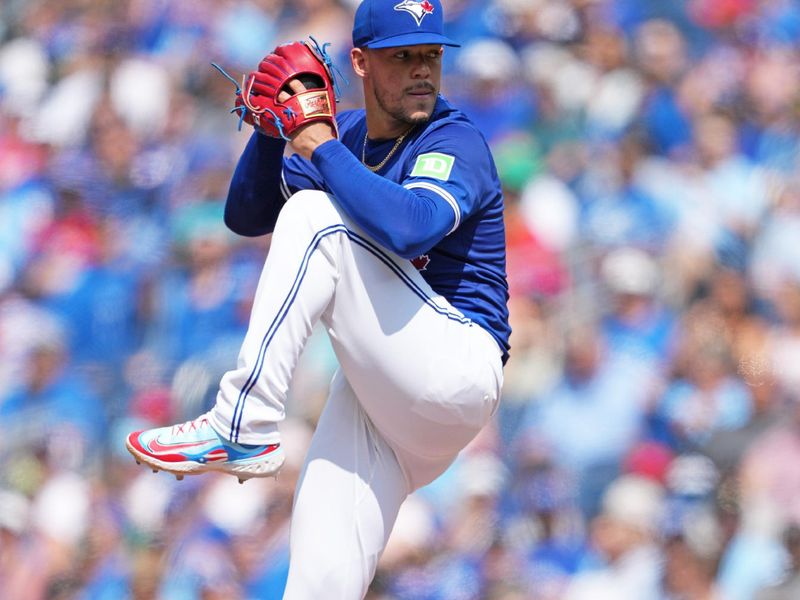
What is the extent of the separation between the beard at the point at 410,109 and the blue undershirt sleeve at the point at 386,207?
32 cm

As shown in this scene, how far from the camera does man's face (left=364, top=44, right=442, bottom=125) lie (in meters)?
3.14

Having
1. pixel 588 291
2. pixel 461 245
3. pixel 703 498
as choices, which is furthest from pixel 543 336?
pixel 461 245

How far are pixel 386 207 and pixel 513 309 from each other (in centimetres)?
304

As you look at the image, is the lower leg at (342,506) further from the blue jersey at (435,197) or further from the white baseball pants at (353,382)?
the blue jersey at (435,197)

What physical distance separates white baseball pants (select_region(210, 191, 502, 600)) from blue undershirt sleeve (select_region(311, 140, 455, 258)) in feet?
0.25

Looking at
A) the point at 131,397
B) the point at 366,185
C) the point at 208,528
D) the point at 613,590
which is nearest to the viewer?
the point at 366,185

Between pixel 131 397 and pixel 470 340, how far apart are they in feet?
11.1

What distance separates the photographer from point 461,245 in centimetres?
318

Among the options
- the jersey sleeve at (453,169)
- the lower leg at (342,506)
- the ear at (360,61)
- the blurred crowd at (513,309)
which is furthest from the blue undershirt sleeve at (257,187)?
the blurred crowd at (513,309)

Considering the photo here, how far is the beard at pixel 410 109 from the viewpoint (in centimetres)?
316

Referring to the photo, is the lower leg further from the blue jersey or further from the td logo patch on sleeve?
the td logo patch on sleeve

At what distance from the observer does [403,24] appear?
308 centimetres

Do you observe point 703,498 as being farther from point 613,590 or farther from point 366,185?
point 366,185

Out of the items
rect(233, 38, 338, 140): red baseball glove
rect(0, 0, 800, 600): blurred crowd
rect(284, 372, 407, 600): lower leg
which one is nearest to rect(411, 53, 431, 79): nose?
rect(233, 38, 338, 140): red baseball glove
